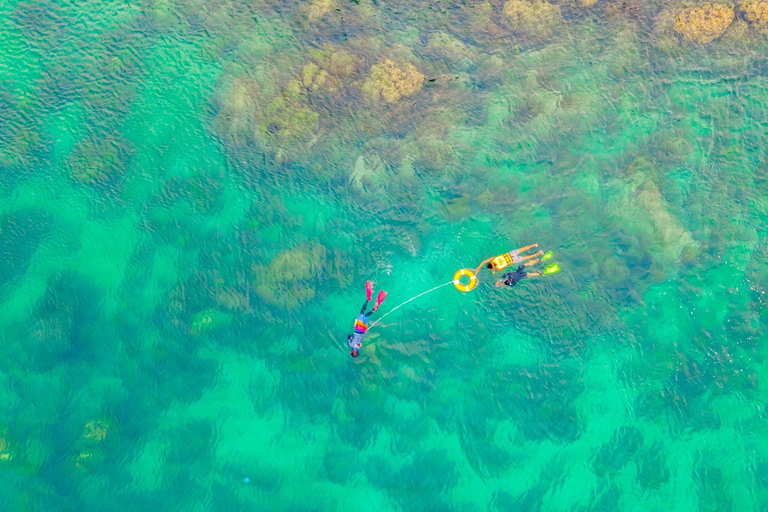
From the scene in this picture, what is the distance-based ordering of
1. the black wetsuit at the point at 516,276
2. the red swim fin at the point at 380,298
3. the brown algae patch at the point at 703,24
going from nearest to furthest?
the red swim fin at the point at 380,298, the black wetsuit at the point at 516,276, the brown algae patch at the point at 703,24

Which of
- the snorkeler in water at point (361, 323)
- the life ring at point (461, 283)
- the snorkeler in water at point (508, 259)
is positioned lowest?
the snorkeler in water at point (361, 323)

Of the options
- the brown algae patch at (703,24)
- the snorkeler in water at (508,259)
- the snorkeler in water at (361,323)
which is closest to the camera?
the snorkeler in water at (361,323)

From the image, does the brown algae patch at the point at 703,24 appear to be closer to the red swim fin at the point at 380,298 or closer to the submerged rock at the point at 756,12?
the submerged rock at the point at 756,12

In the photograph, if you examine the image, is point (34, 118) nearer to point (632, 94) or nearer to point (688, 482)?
point (632, 94)

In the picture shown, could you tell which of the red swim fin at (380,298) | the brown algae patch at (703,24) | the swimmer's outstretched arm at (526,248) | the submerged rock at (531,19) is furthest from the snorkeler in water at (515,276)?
the brown algae patch at (703,24)

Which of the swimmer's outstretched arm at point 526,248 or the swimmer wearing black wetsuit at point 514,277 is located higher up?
the swimmer's outstretched arm at point 526,248

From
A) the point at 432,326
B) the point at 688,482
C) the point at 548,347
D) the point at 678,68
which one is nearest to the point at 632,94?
the point at 678,68
